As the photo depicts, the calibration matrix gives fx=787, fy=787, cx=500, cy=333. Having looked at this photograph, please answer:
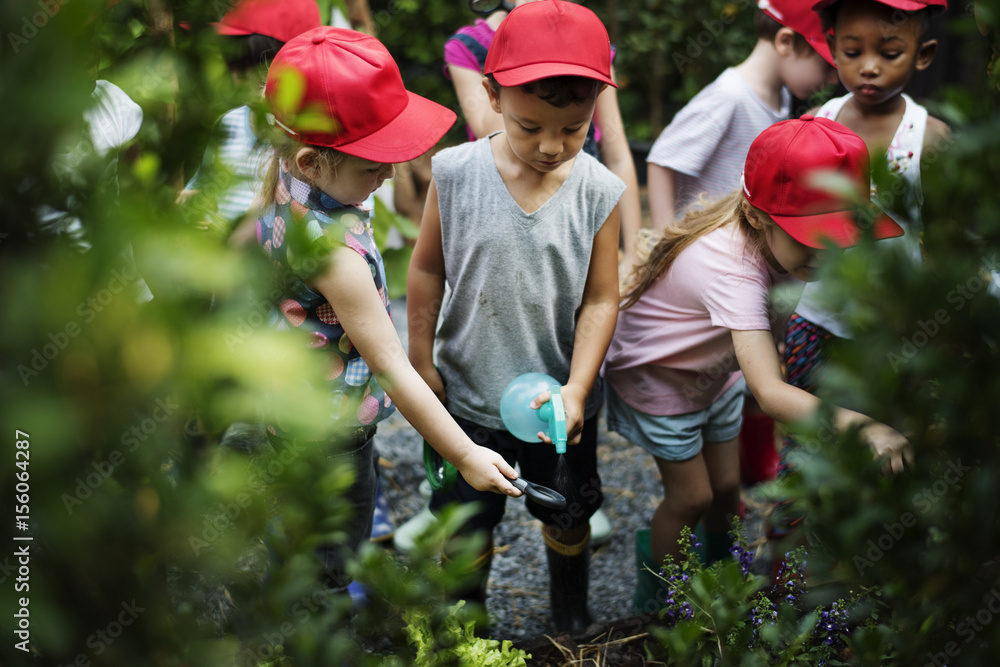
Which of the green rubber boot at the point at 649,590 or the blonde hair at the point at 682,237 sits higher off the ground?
the blonde hair at the point at 682,237

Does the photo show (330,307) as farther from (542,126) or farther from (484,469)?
(542,126)

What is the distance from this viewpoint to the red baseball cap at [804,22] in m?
2.46

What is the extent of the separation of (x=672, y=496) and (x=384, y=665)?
4.43 ft

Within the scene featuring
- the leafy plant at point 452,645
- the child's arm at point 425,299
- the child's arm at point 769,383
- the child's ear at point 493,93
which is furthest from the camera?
the child's arm at point 425,299

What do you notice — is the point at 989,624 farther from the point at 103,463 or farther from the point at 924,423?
the point at 103,463

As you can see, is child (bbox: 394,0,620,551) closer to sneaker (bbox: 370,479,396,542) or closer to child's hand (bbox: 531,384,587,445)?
sneaker (bbox: 370,479,396,542)

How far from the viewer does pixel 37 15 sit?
64cm

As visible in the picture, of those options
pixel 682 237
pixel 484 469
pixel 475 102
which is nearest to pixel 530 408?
pixel 484 469

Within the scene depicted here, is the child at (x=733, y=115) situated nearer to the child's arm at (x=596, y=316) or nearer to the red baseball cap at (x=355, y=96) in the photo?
the child's arm at (x=596, y=316)

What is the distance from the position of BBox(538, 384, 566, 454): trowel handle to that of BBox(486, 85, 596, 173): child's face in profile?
56cm

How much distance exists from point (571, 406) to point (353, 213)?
71cm

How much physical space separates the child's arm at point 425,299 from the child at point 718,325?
559mm

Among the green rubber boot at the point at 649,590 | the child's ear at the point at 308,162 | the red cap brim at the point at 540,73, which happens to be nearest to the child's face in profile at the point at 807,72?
the red cap brim at the point at 540,73

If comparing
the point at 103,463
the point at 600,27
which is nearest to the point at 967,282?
the point at 103,463
